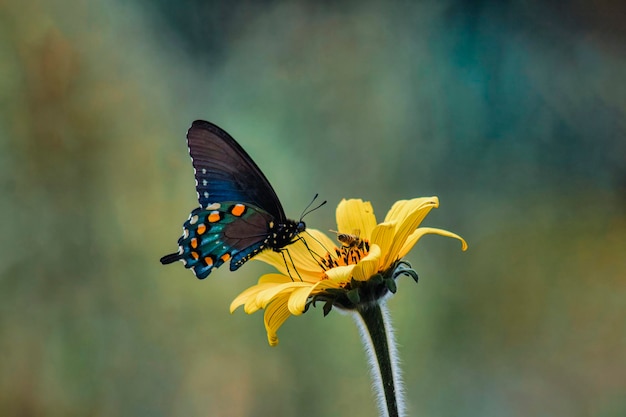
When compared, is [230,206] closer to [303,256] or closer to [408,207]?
[303,256]

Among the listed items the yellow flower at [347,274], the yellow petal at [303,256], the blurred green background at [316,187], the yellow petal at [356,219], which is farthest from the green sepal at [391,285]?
the blurred green background at [316,187]

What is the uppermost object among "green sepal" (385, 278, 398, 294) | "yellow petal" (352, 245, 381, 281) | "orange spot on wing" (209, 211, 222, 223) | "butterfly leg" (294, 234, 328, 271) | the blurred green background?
the blurred green background

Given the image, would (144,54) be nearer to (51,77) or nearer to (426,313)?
(51,77)

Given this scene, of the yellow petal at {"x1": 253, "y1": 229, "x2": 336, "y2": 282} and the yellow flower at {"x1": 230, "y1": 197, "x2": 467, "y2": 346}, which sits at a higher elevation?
the yellow petal at {"x1": 253, "y1": 229, "x2": 336, "y2": 282}

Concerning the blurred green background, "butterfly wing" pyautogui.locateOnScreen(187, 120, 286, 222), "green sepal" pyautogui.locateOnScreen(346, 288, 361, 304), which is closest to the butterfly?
"butterfly wing" pyautogui.locateOnScreen(187, 120, 286, 222)

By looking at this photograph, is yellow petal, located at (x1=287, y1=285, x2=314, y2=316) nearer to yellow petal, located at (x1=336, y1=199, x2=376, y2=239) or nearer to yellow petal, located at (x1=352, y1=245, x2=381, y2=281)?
yellow petal, located at (x1=352, y1=245, x2=381, y2=281)

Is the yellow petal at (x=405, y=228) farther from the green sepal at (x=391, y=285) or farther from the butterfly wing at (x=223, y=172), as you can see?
the butterfly wing at (x=223, y=172)

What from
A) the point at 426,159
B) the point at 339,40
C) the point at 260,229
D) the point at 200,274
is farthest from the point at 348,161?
the point at 200,274
